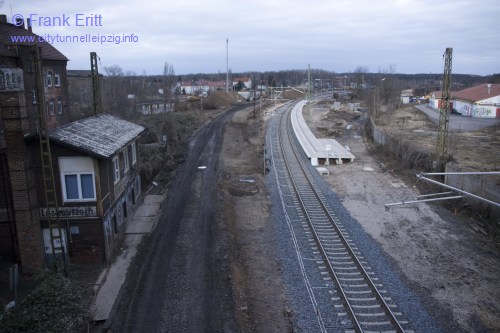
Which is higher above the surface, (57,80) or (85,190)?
(57,80)

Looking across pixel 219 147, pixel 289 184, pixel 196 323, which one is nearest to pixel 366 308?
pixel 196 323

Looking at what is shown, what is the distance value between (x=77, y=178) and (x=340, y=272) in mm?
9194

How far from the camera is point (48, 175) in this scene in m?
13.6

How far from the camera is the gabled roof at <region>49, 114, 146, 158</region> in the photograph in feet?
44.3

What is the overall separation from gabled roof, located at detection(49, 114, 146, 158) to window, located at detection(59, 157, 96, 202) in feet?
1.84

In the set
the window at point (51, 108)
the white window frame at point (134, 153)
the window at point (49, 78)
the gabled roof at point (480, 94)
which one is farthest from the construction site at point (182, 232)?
the gabled roof at point (480, 94)

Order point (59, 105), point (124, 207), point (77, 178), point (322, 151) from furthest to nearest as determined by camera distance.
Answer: point (59, 105) < point (322, 151) < point (124, 207) < point (77, 178)

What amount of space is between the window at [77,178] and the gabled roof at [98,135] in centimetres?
56

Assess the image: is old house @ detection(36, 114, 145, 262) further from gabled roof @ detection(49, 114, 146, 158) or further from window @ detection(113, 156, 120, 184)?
window @ detection(113, 156, 120, 184)

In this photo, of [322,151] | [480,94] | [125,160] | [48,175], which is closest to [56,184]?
[48,175]

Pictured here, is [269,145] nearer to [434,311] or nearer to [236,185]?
[236,185]

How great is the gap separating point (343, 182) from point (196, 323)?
1707 centimetres

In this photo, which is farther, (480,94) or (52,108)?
(480,94)

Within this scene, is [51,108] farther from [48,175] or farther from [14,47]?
[48,175]
